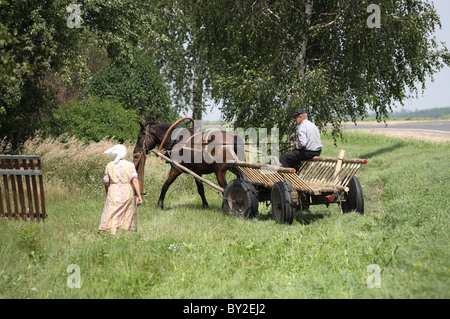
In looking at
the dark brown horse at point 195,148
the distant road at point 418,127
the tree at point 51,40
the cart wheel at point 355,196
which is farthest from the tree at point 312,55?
the distant road at point 418,127

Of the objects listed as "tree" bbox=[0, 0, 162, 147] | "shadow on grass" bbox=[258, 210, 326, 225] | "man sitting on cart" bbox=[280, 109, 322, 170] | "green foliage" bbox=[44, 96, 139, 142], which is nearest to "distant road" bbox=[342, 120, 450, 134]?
"green foliage" bbox=[44, 96, 139, 142]

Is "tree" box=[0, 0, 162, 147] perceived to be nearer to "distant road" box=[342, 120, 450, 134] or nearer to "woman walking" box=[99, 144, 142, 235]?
"woman walking" box=[99, 144, 142, 235]

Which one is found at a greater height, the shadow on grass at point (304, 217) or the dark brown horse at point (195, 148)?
the dark brown horse at point (195, 148)

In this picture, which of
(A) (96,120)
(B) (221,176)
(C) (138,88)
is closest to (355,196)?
(B) (221,176)

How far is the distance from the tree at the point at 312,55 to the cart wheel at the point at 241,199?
621 cm

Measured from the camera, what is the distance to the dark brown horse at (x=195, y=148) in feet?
32.1

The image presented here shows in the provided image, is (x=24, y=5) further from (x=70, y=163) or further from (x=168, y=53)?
(x=168, y=53)

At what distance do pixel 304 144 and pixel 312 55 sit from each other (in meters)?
9.28

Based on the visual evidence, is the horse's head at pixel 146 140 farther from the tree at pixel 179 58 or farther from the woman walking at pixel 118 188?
the tree at pixel 179 58

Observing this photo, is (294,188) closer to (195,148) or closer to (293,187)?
(293,187)

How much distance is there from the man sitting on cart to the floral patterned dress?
10.2ft

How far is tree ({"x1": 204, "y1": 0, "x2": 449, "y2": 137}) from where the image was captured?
48.7 ft

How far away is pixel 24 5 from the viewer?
476 inches

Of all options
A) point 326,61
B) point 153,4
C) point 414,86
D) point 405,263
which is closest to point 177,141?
point 405,263
